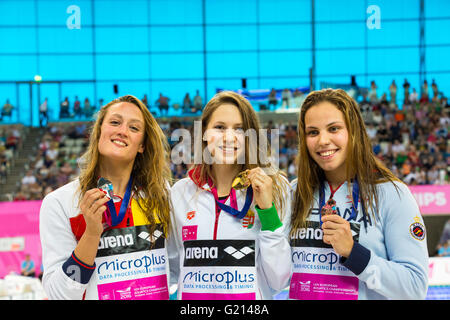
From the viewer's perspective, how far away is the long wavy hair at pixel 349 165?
2.31m

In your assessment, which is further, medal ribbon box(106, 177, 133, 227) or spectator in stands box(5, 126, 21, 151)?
spectator in stands box(5, 126, 21, 151)

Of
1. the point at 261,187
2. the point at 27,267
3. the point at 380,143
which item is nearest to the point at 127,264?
the point at 261,187

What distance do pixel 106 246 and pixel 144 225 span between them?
0.75 ft

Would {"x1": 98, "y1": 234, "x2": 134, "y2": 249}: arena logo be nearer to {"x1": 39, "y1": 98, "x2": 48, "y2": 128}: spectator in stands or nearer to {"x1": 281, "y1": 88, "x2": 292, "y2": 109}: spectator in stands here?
{"x1": 281, "y1": 88, "x2": 292, "y2": 109}: spectator in stands

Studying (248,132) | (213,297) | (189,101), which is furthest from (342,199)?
(189,101)

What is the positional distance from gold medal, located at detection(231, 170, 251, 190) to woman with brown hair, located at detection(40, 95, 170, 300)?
17.0 inches

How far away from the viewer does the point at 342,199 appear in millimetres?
2381

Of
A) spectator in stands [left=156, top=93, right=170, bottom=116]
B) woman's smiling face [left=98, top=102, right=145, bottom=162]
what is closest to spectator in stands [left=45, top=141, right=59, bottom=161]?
spectator in stands [left=156, top=93, right=170, bottom=116]

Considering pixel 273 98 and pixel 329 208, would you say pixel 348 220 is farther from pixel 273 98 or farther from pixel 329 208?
pixel 273 98

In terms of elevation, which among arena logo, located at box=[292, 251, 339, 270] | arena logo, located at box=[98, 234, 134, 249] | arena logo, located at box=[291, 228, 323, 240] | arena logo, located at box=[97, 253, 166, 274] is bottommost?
arena logo, located at box=[97, 253, 166, 274]

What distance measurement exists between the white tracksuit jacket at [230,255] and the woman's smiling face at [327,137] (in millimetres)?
316

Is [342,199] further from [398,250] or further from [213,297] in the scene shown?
[213,297]

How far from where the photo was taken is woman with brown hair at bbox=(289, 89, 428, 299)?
2.14 m
